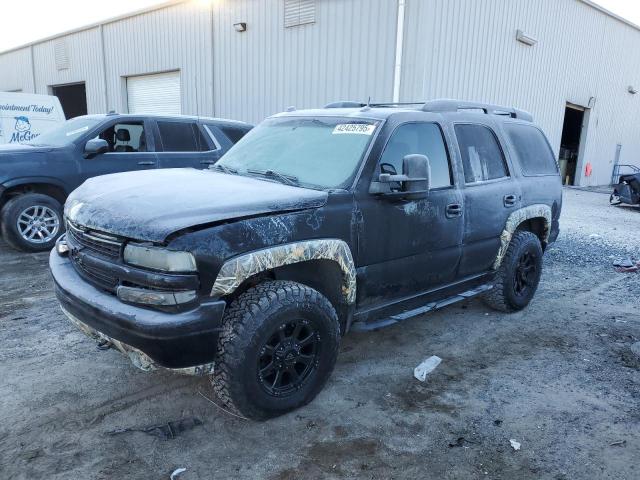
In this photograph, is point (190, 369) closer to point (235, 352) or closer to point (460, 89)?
point (235, 352)

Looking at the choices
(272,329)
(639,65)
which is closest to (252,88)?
(272,329)

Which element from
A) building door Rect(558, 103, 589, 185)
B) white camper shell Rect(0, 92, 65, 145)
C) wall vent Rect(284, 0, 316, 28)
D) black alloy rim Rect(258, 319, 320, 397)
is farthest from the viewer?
building door Rect(558, 103, 589, 185)

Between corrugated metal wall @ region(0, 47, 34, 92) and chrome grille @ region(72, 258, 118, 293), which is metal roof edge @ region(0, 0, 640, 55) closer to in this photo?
corrugated metal wall @ region(0, 47, 34, 92)

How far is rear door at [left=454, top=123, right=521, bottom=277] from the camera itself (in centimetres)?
420

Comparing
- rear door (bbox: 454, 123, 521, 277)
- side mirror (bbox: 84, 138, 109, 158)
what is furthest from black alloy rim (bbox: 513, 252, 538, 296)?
side mirror (bbox: 84, 138, 109, 158)

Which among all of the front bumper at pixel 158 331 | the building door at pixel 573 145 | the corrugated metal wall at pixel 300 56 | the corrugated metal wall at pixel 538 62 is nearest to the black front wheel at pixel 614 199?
the corrugated metal wall at pixel 538 62

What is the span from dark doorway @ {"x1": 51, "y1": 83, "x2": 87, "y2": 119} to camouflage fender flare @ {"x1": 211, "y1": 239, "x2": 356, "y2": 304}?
895 inches

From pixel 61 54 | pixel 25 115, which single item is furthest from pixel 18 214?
pixel 61 54

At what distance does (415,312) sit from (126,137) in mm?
5350

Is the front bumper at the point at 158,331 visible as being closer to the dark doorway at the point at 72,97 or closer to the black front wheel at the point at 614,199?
the black front wheel at the point at 614,199

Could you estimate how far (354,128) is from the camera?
367 cm

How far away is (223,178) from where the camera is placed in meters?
3.57

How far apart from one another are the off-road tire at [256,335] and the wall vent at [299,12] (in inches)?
409

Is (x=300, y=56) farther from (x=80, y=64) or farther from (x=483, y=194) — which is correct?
(x=80, y=64)
